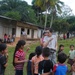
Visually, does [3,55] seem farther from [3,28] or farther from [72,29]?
[72,29]

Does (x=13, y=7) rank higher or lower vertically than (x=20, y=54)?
higher

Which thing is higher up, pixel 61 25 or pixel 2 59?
pixel 61 25

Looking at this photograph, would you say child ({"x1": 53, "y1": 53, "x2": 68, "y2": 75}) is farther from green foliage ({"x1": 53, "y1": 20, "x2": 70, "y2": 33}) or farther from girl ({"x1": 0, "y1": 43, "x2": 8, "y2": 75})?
green foliage ({"x1": 53, "y1": 20, "x2": 70, "y2": 33})

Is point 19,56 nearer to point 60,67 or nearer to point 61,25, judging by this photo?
point 60,67

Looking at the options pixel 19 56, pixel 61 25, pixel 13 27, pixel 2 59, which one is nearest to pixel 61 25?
pixel 61 25

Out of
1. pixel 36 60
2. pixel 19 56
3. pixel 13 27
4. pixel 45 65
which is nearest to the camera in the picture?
pixel 45 65

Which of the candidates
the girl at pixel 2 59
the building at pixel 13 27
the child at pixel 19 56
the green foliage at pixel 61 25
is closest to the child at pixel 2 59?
the girl at pixel 2 59

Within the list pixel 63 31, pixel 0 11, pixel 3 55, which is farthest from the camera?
pixel 0 11

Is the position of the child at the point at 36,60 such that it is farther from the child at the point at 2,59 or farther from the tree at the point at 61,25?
the tree at the point at 61,25

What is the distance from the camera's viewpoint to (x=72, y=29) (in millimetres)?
52219

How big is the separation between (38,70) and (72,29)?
Answer: 156ft

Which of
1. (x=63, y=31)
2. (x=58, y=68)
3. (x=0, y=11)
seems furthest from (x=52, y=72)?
(x=0, y=11)

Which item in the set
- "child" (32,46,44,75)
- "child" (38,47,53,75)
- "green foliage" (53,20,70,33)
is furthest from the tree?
"child" (38,47,53,75)

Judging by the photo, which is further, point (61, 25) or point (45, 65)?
point (61, 25)
